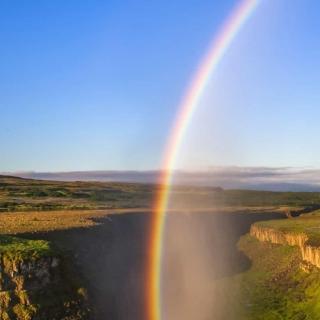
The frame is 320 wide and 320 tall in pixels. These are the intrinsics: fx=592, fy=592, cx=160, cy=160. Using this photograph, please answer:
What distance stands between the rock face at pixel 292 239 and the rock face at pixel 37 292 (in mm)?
34306

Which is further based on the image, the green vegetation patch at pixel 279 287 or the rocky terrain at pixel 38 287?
the green vegetation patch at pixel 279 287

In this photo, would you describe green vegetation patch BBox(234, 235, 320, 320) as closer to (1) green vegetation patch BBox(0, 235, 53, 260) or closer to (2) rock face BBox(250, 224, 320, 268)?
(2) rock face BBox(250, 224, 320, 268)

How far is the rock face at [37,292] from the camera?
141ft

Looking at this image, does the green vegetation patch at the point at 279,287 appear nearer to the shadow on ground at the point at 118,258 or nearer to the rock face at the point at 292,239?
the rock face at the point at 292,239

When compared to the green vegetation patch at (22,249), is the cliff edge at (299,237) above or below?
below

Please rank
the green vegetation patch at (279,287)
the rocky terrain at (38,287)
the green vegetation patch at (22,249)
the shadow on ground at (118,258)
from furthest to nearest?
the green vegetation patch at (279,287)
the shadow on ground at (118,258)
the green vegetation patch at (22,249)
the rocky terrain at (38,287)

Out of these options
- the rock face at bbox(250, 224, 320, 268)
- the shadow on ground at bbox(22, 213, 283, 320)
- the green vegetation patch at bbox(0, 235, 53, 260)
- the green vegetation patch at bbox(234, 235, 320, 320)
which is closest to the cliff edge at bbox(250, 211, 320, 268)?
the rock face at bbox(250, 224, 320, 268)

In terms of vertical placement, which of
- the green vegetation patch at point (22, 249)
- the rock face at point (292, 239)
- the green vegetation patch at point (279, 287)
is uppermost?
the green vegetation patch at point (22, 249)

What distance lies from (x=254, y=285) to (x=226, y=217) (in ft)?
174

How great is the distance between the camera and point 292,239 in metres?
85.5

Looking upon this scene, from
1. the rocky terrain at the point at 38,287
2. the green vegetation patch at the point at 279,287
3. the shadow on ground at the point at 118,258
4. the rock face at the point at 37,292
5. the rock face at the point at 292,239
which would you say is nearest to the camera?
the rock face at the point at 37,292

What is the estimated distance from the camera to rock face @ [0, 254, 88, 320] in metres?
43.1

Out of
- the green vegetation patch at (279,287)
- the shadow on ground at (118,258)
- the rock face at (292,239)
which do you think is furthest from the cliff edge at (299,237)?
the shadow on ground at (118,258)

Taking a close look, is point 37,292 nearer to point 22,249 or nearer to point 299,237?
point 22,249
